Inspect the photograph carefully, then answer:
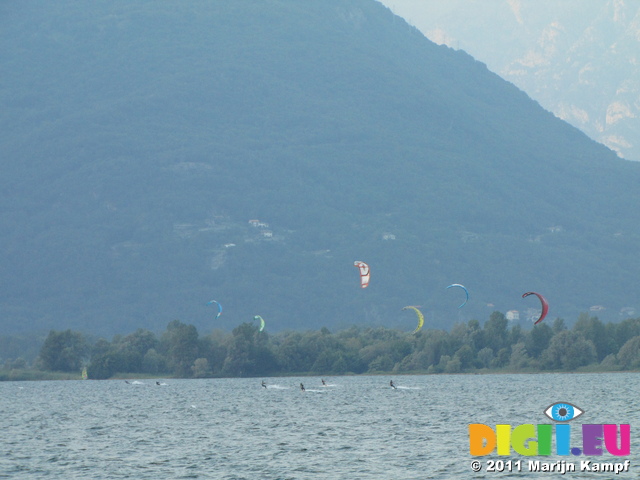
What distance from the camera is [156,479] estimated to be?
62.3 metres

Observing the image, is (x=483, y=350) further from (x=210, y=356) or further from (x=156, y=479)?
(x=156, y=479)

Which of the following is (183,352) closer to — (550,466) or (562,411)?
(550,466)

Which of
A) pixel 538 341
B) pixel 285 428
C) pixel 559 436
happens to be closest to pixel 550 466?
pixel 559 436

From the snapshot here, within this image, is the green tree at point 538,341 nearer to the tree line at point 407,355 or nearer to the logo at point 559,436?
the tree line at point 407,355

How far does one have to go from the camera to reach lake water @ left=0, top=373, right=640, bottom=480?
65.2 metres

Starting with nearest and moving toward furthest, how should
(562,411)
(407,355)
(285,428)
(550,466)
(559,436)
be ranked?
(562,411)
(559,436)
(550,466)
(285,428)
(407,355)

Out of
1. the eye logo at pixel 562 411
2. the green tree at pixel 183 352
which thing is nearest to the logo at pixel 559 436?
the eye logo at pixel 562 411

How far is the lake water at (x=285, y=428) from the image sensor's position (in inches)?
2569

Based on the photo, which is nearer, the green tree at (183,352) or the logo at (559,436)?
the logo at (559,436)

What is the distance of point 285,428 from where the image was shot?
8938 centimetres

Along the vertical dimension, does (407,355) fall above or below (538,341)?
below

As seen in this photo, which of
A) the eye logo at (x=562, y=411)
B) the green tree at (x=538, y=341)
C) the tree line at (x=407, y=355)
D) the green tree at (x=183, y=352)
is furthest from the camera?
the green tree at (x=183, y=352)

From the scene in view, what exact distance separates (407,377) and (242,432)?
106033 millimetres

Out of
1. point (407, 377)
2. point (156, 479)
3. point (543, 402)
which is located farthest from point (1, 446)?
point (407, 377)
